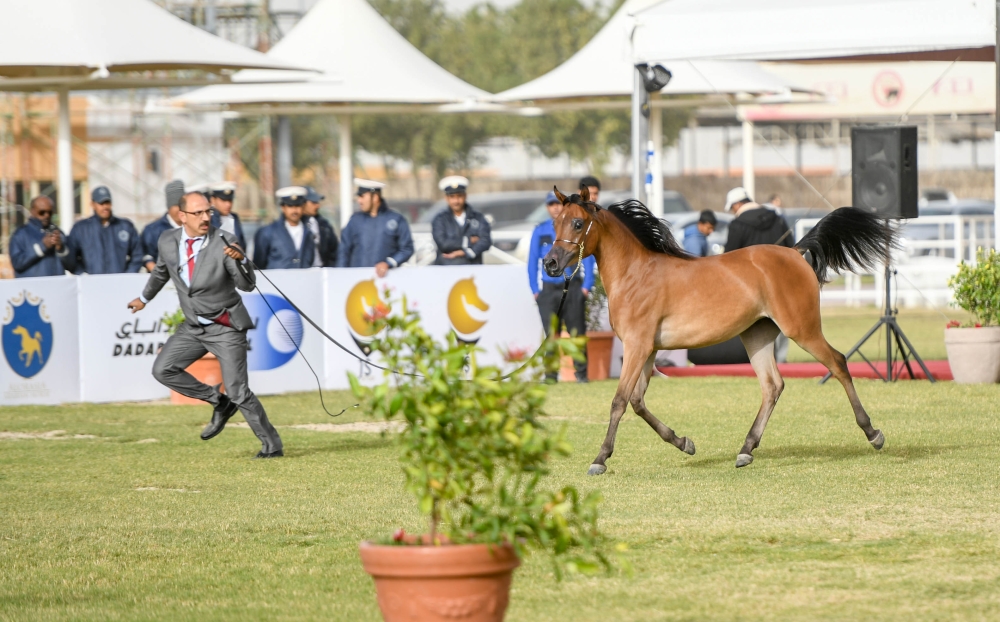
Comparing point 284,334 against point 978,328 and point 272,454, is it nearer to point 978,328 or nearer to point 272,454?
point 272,454

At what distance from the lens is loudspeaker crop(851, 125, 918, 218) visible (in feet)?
47.9

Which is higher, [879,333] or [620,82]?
[620,82]

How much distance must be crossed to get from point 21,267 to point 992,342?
994 cm

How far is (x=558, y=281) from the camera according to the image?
15734mm

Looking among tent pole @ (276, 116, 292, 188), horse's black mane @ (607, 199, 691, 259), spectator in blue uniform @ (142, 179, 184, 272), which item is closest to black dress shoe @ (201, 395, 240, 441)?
horse's black mane @ (607, 199, 691, 259)

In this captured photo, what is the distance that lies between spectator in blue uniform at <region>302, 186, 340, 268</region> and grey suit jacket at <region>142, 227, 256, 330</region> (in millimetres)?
5466

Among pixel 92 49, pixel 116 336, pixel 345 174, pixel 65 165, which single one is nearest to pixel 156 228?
pixel 116 336

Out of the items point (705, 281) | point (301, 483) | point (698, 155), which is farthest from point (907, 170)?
point (698, 155)

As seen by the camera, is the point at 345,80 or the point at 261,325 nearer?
the point at 261,325

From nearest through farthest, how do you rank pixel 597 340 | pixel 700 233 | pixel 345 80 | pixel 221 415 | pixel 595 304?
pixel 221 415 < pixel 597 340 < pixel 595 304 < pixel 700 233 < pixel 345 80

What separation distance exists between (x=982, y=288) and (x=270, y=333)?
734 cm

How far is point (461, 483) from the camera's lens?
462 centimetres

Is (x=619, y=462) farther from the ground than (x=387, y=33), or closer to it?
closer to it

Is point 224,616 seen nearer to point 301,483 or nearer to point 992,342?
point 301,483
